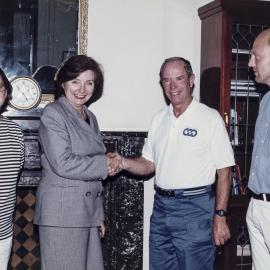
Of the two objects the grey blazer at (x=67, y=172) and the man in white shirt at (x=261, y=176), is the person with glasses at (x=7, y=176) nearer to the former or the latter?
the grey blazer at (x=67, y=172)

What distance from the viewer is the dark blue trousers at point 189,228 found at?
2.65m

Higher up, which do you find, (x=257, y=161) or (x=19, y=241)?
(x=257, y=161)

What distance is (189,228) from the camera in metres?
2.65

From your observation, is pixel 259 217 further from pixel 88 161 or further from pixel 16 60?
pixel 16 60

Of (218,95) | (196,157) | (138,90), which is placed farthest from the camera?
(138,90)

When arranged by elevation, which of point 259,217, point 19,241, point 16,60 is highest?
point 16,60

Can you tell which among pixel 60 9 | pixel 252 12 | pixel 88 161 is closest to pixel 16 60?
pixel 60 9

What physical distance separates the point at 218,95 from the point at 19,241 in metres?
1.90

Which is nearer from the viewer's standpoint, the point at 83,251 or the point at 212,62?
the point at 83,251

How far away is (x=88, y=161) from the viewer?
7.99 feet

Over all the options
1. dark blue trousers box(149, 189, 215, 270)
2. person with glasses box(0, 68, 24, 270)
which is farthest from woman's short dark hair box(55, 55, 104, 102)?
dark blue trousers box(149, 189, 215, 270)

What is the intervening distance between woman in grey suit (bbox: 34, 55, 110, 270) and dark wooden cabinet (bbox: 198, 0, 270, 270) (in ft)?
3.49

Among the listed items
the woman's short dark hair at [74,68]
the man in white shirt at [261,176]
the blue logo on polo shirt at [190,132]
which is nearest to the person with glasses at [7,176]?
the woman's short dark hair at [74,68]

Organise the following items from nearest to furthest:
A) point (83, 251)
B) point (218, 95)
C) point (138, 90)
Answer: point (83, 251)
point (218, 95)
point (138, 90)
